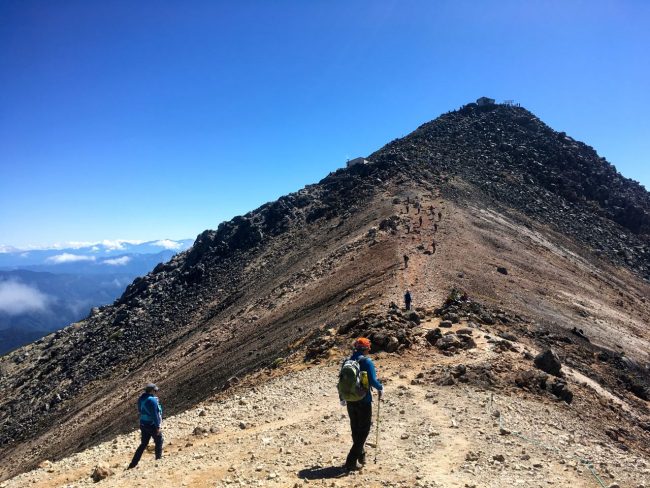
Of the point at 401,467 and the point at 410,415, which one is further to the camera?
the point at 410,415

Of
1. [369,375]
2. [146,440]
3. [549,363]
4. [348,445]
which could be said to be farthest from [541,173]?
[146,440]

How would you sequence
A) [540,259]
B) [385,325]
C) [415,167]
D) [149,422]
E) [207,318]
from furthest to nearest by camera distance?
[415,167], [207,318], [540,259], [385,325], [149,422]

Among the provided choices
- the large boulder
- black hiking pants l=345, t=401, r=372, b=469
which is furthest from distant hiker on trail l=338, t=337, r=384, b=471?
the large boulder

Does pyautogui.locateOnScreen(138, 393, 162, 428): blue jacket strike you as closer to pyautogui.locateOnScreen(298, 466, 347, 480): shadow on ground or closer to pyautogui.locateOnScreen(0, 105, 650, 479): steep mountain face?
pyautogui.locateOnScreen(298, 466, 347, 480): shadow on ground

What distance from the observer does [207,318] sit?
46.7 metres

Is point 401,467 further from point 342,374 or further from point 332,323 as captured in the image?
point 332,323

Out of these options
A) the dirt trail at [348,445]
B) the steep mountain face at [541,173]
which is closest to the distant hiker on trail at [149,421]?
the dirt trail at [348,445]

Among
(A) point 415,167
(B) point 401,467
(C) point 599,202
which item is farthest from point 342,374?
(C) point 599,202

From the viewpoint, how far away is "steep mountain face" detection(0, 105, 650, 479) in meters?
27.1

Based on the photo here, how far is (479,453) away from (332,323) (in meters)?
13.9

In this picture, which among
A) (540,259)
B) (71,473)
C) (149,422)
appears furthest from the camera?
(540,259)

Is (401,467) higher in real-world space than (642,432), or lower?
higher

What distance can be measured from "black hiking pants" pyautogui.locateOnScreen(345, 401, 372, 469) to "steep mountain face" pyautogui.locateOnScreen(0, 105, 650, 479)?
8758 mm

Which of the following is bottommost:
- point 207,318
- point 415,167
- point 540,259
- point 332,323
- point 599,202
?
point 207,318
